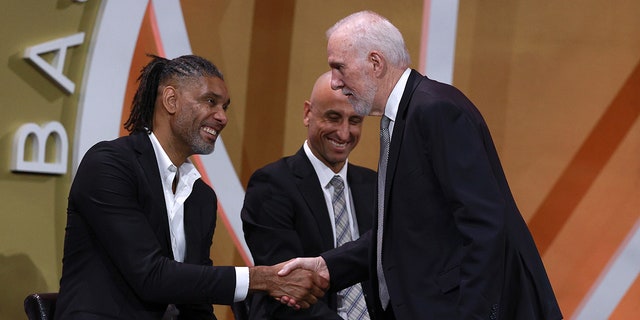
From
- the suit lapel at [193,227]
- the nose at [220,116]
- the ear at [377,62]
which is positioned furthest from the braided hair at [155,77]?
the ear at [377,62]

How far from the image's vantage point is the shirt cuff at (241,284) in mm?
2912

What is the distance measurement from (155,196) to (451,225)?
96cm

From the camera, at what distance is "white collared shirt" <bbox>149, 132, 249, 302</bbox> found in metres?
2.93

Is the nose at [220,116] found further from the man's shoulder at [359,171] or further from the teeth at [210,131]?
the man's shoulder at [359,171]

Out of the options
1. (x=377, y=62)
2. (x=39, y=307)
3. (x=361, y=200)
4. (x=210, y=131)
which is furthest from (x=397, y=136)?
(x=39, y=307)

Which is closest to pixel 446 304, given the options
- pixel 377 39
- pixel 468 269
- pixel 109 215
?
pixel 468 269

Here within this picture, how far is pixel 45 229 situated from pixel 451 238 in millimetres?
1750

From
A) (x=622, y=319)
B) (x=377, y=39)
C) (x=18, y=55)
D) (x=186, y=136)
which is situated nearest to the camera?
(x=377, y=39)

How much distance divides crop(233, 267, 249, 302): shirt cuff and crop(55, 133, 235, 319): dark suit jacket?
21mm

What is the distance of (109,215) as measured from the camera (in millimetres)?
2756

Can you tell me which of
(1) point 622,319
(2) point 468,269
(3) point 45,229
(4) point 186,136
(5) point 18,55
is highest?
(5) point 18,55

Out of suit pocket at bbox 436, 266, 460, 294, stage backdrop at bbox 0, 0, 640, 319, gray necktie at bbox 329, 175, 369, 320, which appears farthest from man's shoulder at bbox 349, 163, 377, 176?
suit pocket at bbox 436, 266, 460, 294

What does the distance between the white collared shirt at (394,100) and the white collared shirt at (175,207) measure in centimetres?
70

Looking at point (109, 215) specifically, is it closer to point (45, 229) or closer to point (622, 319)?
point (45, 229)
